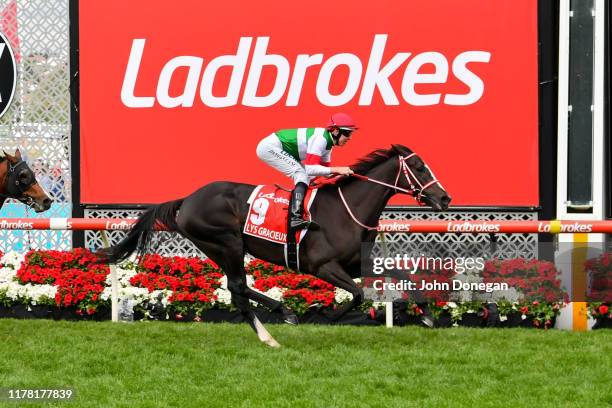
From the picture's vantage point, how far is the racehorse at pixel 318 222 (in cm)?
707

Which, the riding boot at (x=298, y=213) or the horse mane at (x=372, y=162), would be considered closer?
the riding boot at (x=298, y=213)

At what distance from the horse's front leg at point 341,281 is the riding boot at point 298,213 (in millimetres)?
336

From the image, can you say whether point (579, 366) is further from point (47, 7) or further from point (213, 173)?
point (47, 7)

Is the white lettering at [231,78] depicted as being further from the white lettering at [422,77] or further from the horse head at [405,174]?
the horse head at [405,174]

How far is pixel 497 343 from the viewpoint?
23.9 ft

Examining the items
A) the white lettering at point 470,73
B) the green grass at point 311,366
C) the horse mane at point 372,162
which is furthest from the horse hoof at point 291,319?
the white lettering at point 470,73

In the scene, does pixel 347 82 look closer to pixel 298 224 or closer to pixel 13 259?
pixel 298 224

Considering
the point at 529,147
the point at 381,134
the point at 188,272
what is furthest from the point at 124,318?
the point at 529,147

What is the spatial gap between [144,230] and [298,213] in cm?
136

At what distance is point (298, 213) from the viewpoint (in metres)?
7.09

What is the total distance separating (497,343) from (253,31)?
4.34 m

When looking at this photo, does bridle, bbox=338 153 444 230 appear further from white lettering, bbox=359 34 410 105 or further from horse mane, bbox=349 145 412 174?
white lettering, bbox=359 34 410 105

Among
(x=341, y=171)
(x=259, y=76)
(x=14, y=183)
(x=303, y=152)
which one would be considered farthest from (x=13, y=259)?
(x=341, y=171)

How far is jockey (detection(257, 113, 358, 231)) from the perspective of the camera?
23.1ft
